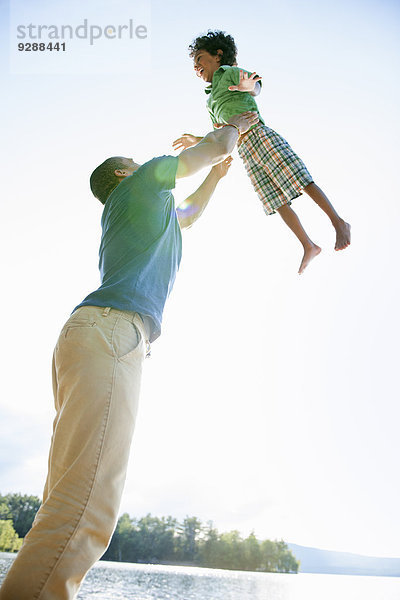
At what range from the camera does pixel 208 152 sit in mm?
2449

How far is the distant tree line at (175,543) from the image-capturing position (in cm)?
5634

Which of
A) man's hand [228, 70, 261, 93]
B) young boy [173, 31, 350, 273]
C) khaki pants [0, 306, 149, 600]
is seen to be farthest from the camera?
young boy [173, 31, 350, 273]

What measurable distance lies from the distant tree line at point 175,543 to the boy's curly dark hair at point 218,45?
58616mm

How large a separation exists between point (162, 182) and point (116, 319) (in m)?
0.80

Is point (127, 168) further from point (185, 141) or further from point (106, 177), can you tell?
point (185, 141)

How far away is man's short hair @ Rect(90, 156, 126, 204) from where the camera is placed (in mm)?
2707

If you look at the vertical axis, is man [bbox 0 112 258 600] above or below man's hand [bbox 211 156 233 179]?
below

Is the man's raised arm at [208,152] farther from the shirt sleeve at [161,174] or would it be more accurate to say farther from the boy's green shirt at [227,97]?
the boy's green shirt at [227,97]

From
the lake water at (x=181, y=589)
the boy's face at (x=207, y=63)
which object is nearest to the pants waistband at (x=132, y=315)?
the boy's face at (x=207, y=63)

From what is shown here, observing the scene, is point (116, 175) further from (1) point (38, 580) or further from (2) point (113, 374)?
(1) point (38, 580)

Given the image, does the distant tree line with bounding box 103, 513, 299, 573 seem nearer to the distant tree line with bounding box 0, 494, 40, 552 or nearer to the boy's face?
the distant tree line with bounding box 0, 494, 40, 552

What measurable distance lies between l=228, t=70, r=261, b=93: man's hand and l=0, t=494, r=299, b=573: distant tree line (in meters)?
59.0

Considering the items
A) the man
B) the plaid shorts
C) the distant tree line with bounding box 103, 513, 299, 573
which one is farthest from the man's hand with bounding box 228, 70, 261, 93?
the distant tree line with bounding box 103, 513, 299, 573

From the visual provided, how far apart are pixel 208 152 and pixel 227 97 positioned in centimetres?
186
